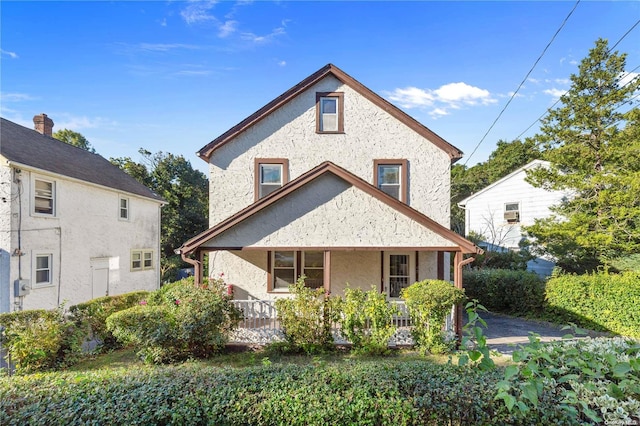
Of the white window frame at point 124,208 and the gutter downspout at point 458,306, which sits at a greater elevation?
the white window frame at point 124,208

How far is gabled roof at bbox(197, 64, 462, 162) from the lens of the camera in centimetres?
1099

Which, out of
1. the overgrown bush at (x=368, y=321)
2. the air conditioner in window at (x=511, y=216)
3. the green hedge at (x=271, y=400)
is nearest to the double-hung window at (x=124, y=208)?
the green hedge at (x=271, y=400)

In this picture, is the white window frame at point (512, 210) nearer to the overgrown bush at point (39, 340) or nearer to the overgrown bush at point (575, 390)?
the overgrown bush at point (575, 390)

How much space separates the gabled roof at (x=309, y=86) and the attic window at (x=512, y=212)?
1018 centimetres

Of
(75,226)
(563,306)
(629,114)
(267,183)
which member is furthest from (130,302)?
(629,114)

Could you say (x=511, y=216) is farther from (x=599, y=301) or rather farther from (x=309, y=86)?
(x=309, y=86)

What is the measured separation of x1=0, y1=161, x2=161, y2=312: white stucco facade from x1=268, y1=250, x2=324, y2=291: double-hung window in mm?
9363

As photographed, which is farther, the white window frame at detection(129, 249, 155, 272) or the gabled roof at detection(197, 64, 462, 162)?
the white window frame at detection(129, 249, 155, 272)

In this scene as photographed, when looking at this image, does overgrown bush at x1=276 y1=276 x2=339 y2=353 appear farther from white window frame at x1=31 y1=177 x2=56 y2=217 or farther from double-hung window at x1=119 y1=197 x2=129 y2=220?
double-hung window at x1=119 y1=197 x2=129 y2=220

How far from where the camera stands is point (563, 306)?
1105 cm

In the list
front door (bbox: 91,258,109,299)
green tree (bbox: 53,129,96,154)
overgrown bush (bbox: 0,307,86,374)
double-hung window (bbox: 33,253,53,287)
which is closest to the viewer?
overgrown bush (bbox: 0,307,86,374)

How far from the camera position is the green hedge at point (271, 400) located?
3.46 metres

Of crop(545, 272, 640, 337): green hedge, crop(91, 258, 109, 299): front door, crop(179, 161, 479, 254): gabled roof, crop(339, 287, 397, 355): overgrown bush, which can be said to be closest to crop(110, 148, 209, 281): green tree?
crop(91, 258, 109, 299): front door

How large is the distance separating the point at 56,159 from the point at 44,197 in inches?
109
